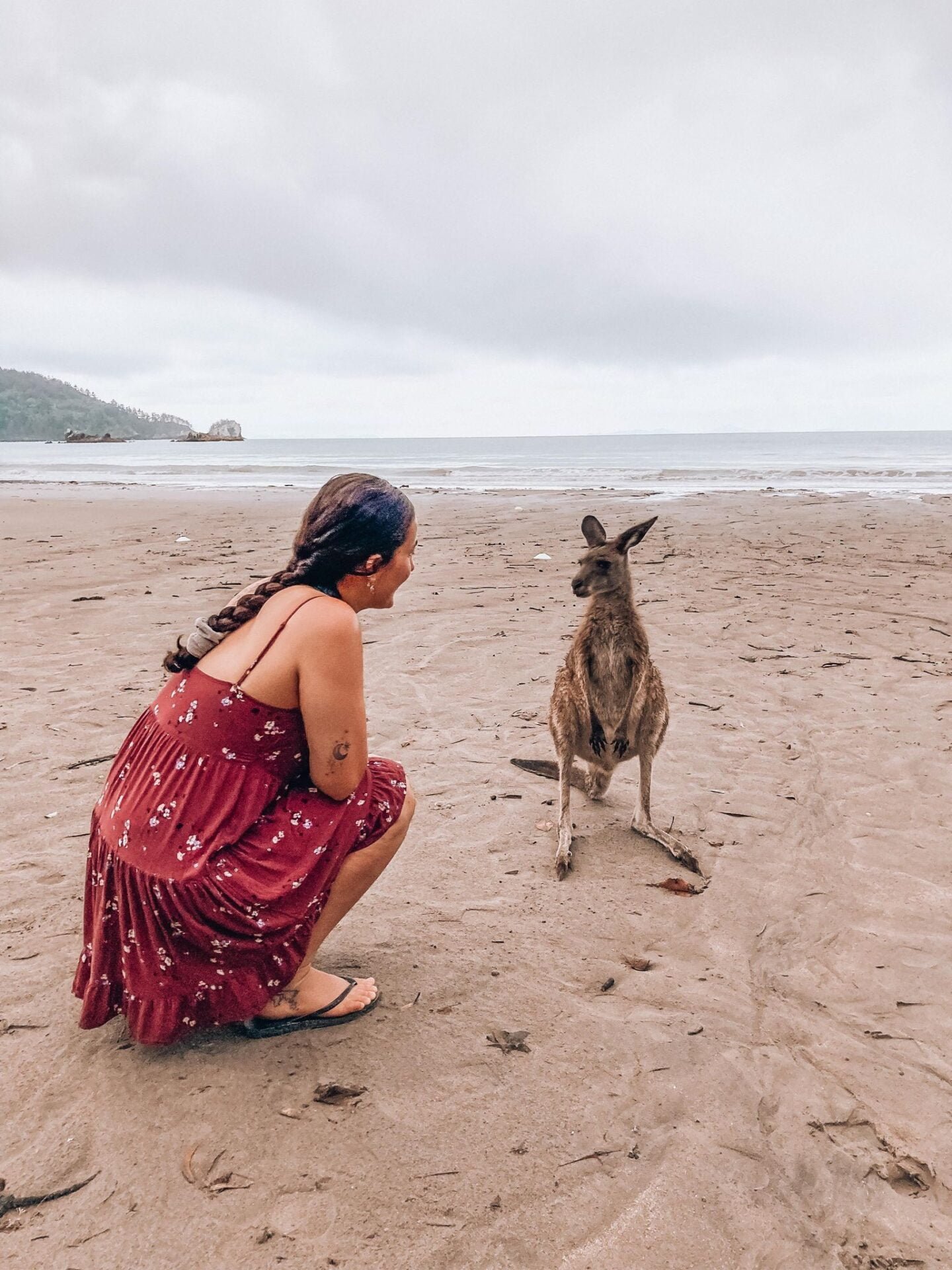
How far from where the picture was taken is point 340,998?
238cm

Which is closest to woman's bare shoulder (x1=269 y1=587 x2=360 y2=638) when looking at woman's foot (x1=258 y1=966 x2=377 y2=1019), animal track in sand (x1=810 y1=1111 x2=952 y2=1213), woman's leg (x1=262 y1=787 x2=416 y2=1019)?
woman's leg (x1=262 y1=787 x2=416 y2=1019)

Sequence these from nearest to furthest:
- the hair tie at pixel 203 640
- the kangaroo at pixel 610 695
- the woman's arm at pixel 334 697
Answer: the woman's arm at pixel 334 697 < the hair tie at pixel 203 640 < the kangaroo at pixel 610 695

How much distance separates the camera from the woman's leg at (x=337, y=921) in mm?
2240

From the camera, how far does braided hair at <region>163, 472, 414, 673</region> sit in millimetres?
2135

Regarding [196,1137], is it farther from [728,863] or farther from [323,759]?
[728,863]

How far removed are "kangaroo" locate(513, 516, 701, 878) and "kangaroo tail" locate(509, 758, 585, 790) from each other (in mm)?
157

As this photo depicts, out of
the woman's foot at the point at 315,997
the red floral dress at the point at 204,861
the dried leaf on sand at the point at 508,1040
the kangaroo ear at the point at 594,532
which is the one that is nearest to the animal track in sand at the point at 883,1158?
the dried leaf on sand at the point at 508,1040

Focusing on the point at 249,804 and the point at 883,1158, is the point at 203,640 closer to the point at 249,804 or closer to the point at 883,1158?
the point at 249,804

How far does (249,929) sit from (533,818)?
182 cm

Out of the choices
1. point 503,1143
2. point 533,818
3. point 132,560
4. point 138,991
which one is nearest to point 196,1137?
point 138,991

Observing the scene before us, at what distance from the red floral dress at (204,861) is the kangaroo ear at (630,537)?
2.08 metres

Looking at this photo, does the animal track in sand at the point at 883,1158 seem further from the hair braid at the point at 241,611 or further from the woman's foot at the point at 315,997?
the hair braid at the point at 241,611

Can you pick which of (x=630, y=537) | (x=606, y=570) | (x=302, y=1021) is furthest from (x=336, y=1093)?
(x=630, y=537)

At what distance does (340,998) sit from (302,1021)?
4.6 inches
